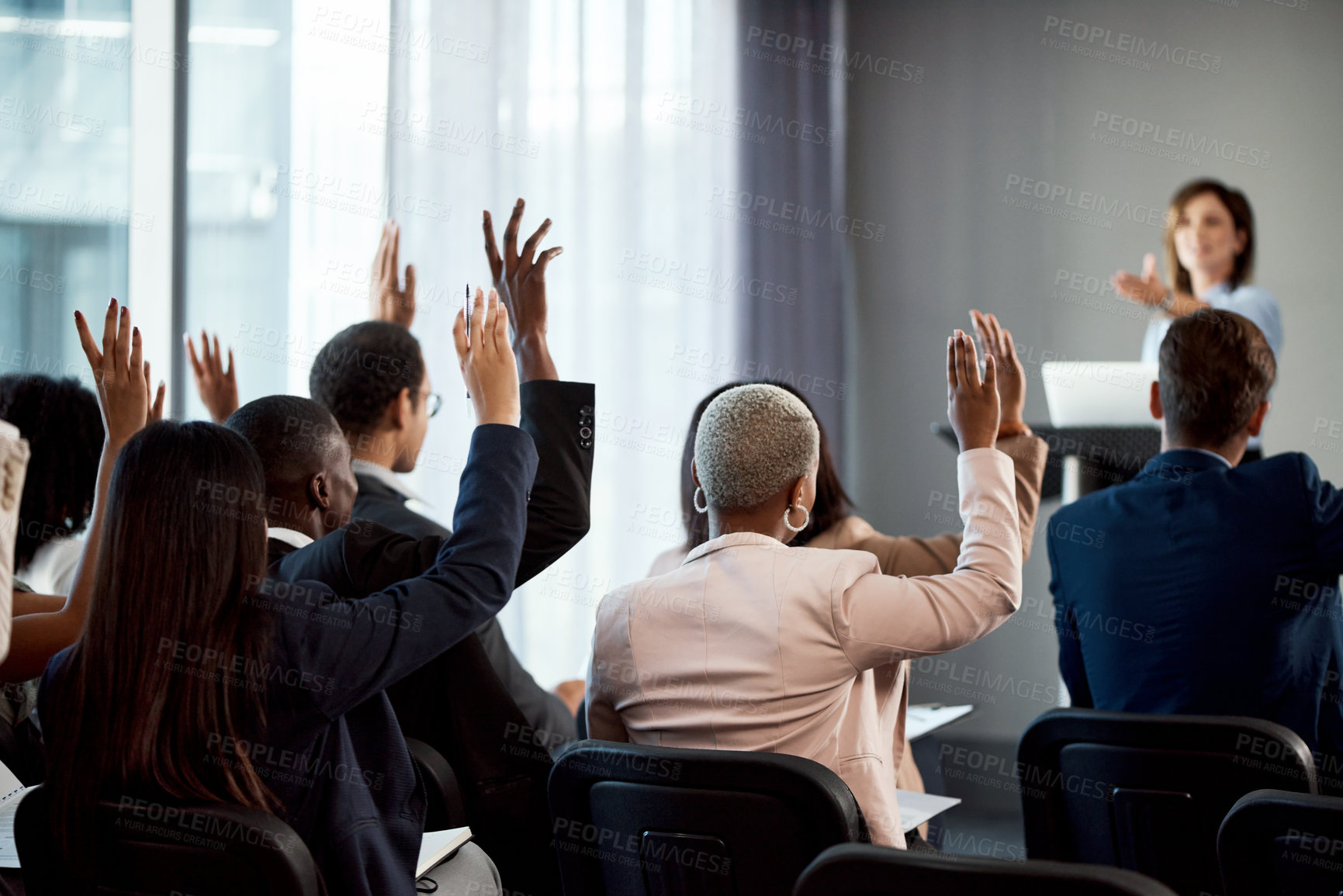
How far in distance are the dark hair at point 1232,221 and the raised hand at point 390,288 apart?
8.38ft

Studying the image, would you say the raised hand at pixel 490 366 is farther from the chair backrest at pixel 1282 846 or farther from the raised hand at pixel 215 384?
the raised hand at pixel 215 384

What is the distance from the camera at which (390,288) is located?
288 cm

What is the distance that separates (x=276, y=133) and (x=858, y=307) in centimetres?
218

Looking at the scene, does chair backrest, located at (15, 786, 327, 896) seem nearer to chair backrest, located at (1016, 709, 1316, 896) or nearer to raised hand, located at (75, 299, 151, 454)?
raised hand, located at (75, 299, 151, 454)

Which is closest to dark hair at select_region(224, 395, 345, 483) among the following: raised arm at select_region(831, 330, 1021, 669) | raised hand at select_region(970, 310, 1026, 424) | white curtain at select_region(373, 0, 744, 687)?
raised arm at select_region(831, 330, 1021, 669)

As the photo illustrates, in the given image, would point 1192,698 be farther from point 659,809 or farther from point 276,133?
point 276,133

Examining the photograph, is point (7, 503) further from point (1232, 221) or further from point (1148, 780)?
point (1232, 221)

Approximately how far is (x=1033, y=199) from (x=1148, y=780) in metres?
3.17

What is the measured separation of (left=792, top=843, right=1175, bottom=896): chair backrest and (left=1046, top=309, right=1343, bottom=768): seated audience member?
1.05 meters

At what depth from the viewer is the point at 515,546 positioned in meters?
1.36

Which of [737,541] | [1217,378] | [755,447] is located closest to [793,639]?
[737,541]

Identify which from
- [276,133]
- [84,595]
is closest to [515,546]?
[84,595]

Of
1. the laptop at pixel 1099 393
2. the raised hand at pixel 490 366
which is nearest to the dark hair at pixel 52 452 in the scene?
the raised hand at pixel 490 366

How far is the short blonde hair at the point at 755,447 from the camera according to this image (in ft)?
4.92
